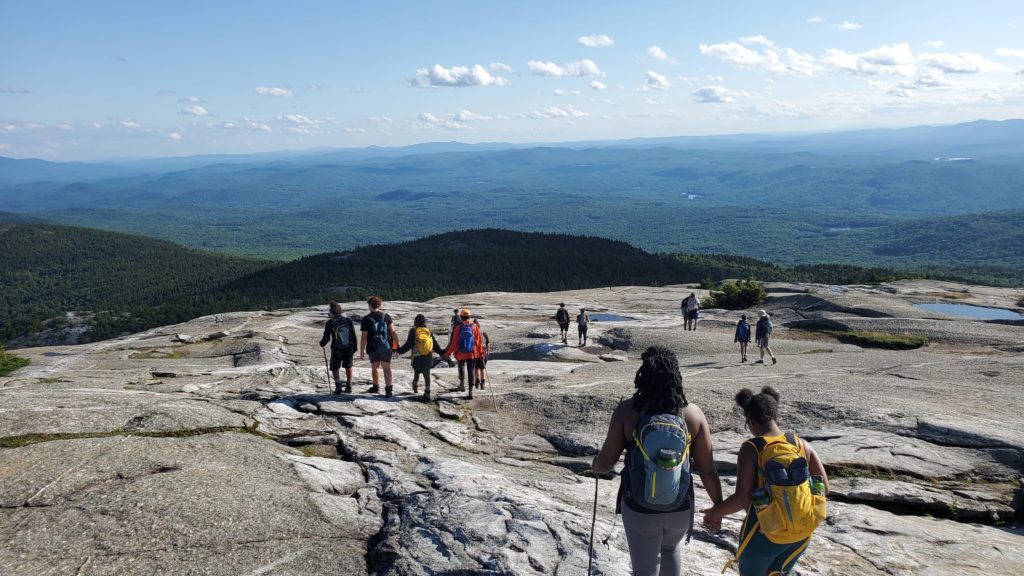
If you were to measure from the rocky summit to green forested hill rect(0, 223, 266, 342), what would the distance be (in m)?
76.3

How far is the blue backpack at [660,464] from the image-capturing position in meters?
6.13

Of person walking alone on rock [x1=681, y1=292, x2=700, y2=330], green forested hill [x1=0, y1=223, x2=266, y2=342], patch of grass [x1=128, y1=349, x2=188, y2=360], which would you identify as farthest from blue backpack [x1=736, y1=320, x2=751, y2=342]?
green forested hill [x1=0, y1=223, x2=266, y2=342]

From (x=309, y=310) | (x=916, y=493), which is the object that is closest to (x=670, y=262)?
(x=309, y=310)

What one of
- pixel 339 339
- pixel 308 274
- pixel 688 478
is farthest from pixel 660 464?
pixel 308 274

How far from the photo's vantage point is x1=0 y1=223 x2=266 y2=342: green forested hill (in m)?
107

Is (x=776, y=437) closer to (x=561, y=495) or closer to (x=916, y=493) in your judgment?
(x=561, y=495)

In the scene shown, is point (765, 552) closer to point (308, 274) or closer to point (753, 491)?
point (753, 491)

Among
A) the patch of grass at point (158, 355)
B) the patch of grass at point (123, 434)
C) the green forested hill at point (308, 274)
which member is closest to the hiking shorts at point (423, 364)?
the patch of grass at point (123, 434)

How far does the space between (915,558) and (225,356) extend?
78.2 ft

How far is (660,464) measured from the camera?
6129 mm

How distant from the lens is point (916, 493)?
37.2 feet

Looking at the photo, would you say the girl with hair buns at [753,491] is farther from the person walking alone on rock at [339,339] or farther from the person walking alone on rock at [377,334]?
the person walking alone on rock at [339,339]

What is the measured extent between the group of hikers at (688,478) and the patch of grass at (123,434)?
8.59 m

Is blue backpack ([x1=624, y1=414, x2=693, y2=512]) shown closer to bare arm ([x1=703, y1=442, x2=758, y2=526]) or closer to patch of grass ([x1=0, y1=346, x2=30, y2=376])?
bare arm ([x1=703, y1=442, x2=758, y2=526])
